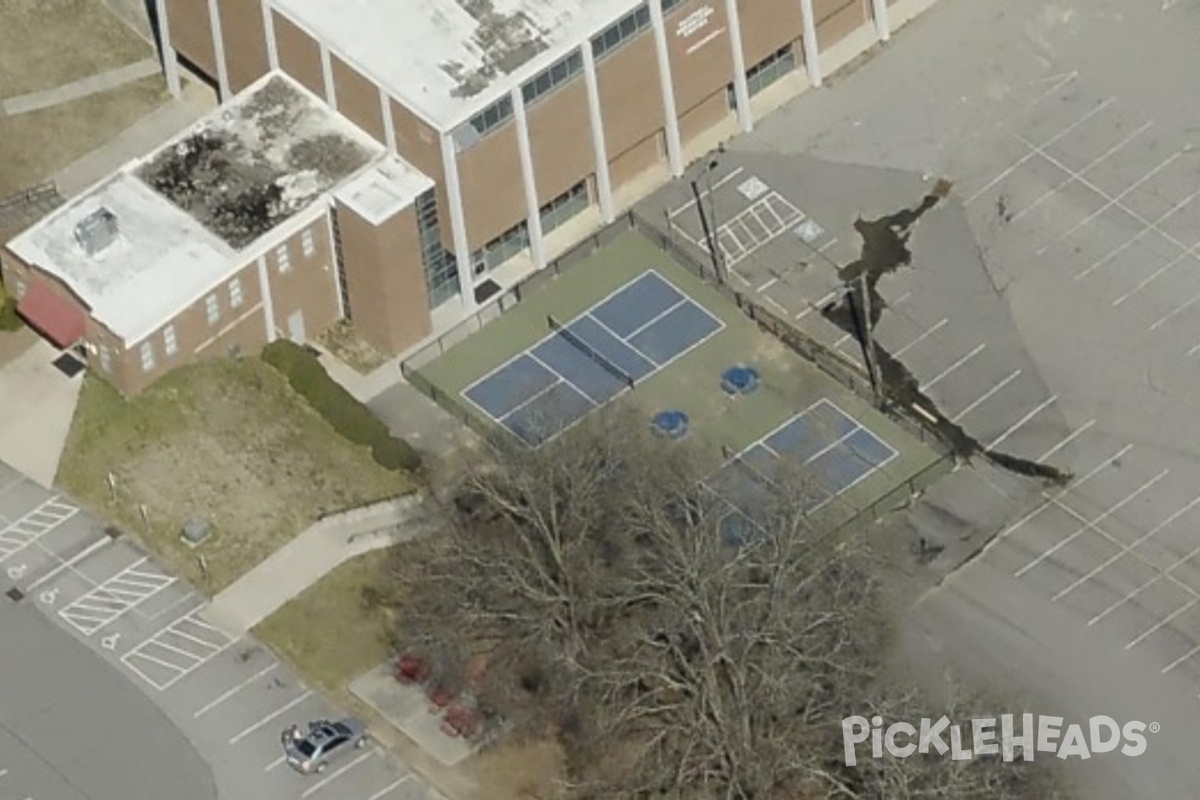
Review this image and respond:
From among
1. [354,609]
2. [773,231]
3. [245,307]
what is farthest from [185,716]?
[773,231]

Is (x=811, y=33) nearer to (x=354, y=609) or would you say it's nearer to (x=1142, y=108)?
(x=1142, y=108)

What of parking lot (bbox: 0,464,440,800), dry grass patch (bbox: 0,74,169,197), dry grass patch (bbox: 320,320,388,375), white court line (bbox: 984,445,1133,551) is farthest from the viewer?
dry grass patch (bbox: 0,74,169,197)

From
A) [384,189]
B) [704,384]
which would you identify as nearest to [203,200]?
[384,189]

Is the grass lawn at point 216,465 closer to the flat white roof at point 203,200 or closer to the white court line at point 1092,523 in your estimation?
the flat white roof at point 203,200

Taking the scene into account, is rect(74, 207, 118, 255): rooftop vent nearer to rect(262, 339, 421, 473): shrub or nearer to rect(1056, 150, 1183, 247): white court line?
rect(262, 339, 421, 473): shrub

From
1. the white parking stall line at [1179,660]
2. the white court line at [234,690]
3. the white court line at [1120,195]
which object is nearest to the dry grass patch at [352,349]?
the white court line at [234,690]

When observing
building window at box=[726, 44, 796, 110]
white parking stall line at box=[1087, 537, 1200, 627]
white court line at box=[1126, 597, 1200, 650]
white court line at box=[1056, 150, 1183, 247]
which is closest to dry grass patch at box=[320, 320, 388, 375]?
building window at box=[726, 44, 796, 110]

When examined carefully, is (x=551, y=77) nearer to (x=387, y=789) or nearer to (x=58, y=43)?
(x=58, y=43)
